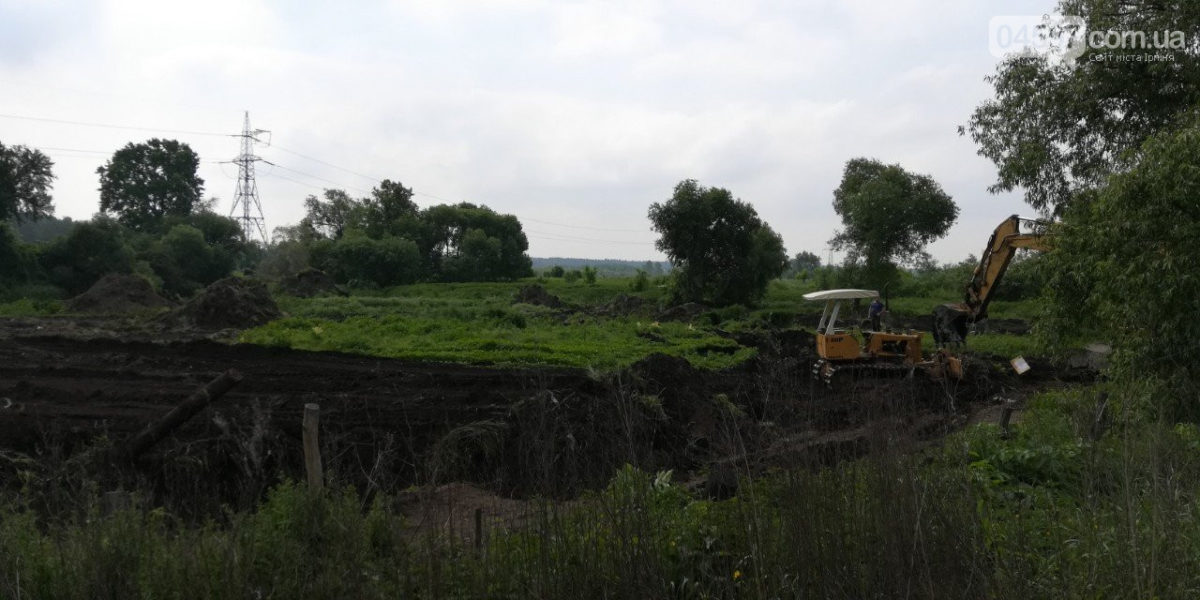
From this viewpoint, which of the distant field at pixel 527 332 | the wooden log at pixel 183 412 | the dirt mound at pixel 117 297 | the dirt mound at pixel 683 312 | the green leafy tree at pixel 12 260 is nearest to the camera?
the wooden log at pixel 183 412

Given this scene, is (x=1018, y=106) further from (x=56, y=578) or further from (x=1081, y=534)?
(x=56, y=578)

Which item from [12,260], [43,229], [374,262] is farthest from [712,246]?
[43,229]

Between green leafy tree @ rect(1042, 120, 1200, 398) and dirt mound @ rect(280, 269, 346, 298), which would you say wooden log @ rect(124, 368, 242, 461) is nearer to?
green leafy tree @ rect(1042, 120, 1200, 398)

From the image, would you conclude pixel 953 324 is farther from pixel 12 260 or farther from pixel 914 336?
pixel 12 260

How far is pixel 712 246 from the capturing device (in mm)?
41812

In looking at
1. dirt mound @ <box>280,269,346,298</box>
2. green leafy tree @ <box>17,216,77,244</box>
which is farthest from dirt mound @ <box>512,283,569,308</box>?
green leafy tree @ <box>17,216,77,244</box>

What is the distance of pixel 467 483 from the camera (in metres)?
10.0

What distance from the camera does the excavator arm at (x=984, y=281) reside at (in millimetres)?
18281

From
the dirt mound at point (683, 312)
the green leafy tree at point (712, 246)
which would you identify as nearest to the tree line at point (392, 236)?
the green leafy tree at point (712, 246)

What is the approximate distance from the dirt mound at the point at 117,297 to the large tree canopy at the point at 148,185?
38.9m

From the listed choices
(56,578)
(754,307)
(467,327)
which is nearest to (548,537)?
(56,578)

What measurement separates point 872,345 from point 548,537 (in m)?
15.2

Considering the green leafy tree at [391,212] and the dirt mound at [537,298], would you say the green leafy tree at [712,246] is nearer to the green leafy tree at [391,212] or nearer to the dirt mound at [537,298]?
the dirt mound at [537,298]

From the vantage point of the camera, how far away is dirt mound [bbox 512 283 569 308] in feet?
133
